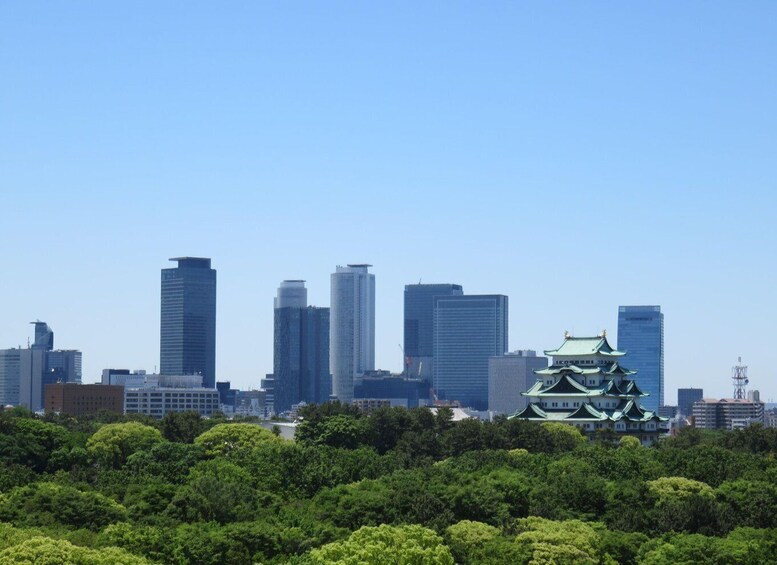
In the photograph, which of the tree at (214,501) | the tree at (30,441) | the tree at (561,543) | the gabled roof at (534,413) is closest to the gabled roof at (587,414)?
the gabled roof at (534,413)

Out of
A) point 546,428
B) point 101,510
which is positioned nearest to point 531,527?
point 101,510

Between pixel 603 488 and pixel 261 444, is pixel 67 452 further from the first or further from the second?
pixel 603 488

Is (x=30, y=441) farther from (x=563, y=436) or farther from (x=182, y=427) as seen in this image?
(x=563, y=436)

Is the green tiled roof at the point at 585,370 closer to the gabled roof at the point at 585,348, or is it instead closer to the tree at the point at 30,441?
the gabled roof at the point at 585,348

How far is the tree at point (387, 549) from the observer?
58.8m

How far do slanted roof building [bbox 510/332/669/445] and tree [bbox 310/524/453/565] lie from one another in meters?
80.8

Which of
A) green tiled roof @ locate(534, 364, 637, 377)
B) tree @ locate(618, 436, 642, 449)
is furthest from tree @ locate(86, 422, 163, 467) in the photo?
green tiled roof @ locate(534, 364, 637, 377)

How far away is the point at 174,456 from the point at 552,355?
6273 cm

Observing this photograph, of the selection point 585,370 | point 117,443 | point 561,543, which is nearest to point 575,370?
point 585,370

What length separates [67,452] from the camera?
104688 mm

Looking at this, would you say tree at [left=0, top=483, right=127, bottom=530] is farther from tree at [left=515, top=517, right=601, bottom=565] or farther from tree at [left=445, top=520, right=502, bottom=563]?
tree at [left=515, top=517, right=601, bottom=565]

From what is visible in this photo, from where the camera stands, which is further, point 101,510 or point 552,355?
point 552,355

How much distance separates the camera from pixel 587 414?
14400 centimetres

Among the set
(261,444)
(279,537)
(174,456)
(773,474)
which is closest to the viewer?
(279,537)
